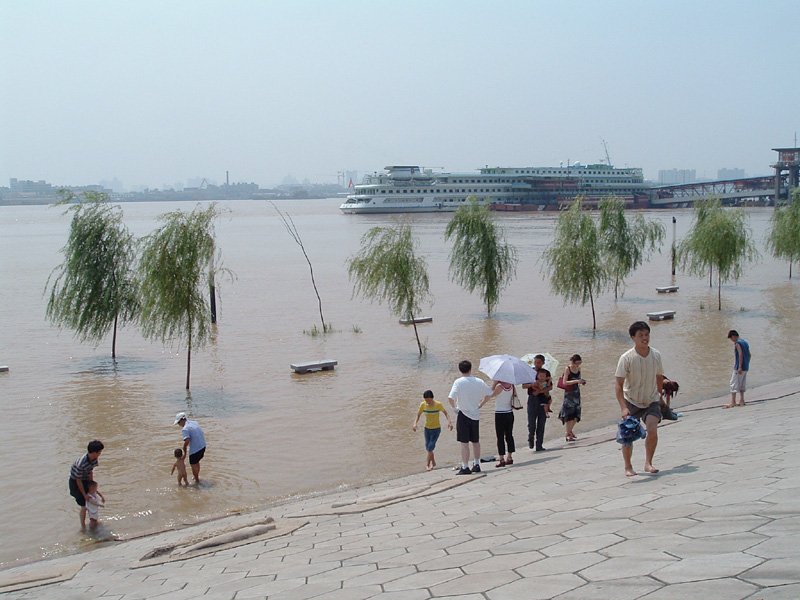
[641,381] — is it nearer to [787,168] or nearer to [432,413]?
[432,413]

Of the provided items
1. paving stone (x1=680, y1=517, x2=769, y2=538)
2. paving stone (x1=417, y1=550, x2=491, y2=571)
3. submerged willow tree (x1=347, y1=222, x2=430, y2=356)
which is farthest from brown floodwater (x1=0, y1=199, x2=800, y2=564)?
paving stone (x1=417, y1=550, x2=491, y2=571)

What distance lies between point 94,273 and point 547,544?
18678 millimetres

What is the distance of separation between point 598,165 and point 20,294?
369ft

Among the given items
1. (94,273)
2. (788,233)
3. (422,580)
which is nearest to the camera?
(422,580)

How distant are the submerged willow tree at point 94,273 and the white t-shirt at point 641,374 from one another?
17.4m

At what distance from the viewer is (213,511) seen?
1005cm

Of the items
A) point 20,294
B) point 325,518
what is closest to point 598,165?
point 20,294

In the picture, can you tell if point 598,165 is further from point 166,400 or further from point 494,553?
point 494,553

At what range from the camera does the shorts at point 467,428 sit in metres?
8.91

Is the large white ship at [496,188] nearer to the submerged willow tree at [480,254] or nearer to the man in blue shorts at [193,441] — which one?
the submerged willow tree at [480,254]

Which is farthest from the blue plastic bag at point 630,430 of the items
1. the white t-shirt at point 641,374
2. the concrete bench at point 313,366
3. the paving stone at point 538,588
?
the concrete bench at point 313,366

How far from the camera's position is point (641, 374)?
21.6 feet

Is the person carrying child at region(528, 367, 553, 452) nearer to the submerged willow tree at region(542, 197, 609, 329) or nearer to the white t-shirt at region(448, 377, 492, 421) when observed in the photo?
the white t-shirt at region(448, 377, 492, 421)

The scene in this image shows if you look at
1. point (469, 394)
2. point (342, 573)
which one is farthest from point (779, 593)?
point (469, 394)
